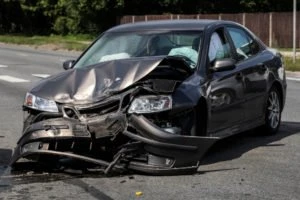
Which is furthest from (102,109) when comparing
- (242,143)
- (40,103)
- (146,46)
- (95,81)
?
(242,143)

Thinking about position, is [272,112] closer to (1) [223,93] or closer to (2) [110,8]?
(1) [223,93]

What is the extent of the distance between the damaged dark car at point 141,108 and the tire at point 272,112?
1.14m

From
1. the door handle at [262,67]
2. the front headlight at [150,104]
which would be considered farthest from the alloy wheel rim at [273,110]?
the front headlight at [150,104]

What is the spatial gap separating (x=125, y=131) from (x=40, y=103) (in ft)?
3.20

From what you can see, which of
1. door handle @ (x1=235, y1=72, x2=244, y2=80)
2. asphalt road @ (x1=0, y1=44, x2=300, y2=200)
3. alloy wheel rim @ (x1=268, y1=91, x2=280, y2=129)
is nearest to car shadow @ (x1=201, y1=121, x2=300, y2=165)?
asphalt road @ (x1=0, y1=44, x2=300, y2=200)

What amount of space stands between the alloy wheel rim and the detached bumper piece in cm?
265

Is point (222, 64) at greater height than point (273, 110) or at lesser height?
greater

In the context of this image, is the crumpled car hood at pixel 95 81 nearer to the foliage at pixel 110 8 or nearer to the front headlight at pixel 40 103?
the front headlight at pixel 40 103

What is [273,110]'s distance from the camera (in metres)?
9.41

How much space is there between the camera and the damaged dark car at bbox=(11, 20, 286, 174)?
664 cm

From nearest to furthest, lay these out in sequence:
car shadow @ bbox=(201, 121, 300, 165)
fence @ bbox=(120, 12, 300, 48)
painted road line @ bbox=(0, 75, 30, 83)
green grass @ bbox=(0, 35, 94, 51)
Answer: car shadow @ bbox=(201, 121, 300, 165) < painted road line @ bbox=(0, 75, 30, 83) < fence @ bbox=(120, 12, 300, 48) < green grass @ bbox=(0, 35, 94, 51)

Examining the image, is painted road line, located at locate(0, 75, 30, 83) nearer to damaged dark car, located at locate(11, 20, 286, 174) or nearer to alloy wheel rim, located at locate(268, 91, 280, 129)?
alloy wheel rim, located at locate(268, 91, 280, 129)

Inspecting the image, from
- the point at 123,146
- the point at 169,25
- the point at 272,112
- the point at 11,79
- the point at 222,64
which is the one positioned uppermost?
the point at 169,25

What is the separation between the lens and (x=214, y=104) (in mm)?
7613
